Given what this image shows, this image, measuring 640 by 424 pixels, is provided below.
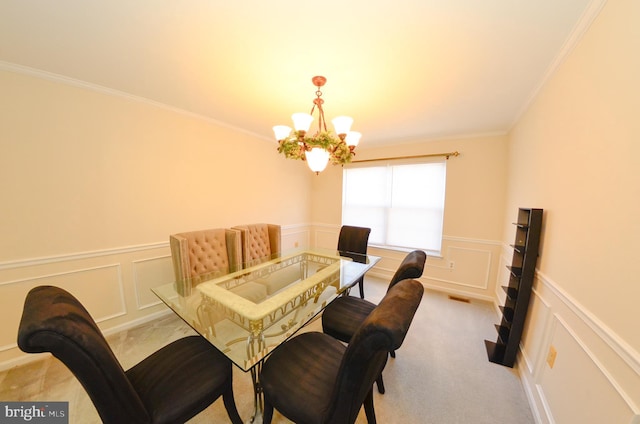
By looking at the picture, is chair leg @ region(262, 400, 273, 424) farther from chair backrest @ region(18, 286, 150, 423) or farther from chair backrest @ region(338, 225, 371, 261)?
chair backrest @ region(338, 225, 371, 261)

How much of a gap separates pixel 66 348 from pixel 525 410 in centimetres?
254

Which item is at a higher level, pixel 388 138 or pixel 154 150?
pixel 388 138

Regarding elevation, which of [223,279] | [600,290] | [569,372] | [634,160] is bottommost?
[569,372]

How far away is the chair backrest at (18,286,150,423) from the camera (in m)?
0.63

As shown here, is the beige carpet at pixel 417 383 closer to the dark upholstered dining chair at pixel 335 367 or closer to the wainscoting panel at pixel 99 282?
the wainscoting panel at pixel 99 282

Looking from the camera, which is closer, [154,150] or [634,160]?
[634,160]

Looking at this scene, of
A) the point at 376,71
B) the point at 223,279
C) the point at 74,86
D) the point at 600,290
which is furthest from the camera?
the point at 223,279

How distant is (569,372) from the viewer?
1.11m

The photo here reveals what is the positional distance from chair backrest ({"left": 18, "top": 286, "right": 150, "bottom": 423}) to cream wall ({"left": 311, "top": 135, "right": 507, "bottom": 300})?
11.4ft

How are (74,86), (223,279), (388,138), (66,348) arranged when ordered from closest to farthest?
(66,348) < (74,86) < (223,279) < (388,138)

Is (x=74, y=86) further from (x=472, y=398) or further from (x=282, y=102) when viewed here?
(x=472, y=398)

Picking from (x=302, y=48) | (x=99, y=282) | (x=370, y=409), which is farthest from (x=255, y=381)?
(x=302, y=48)

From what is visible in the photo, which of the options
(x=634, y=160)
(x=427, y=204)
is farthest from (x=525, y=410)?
(x=427, y=204)

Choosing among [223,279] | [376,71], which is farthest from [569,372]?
[223,279]
